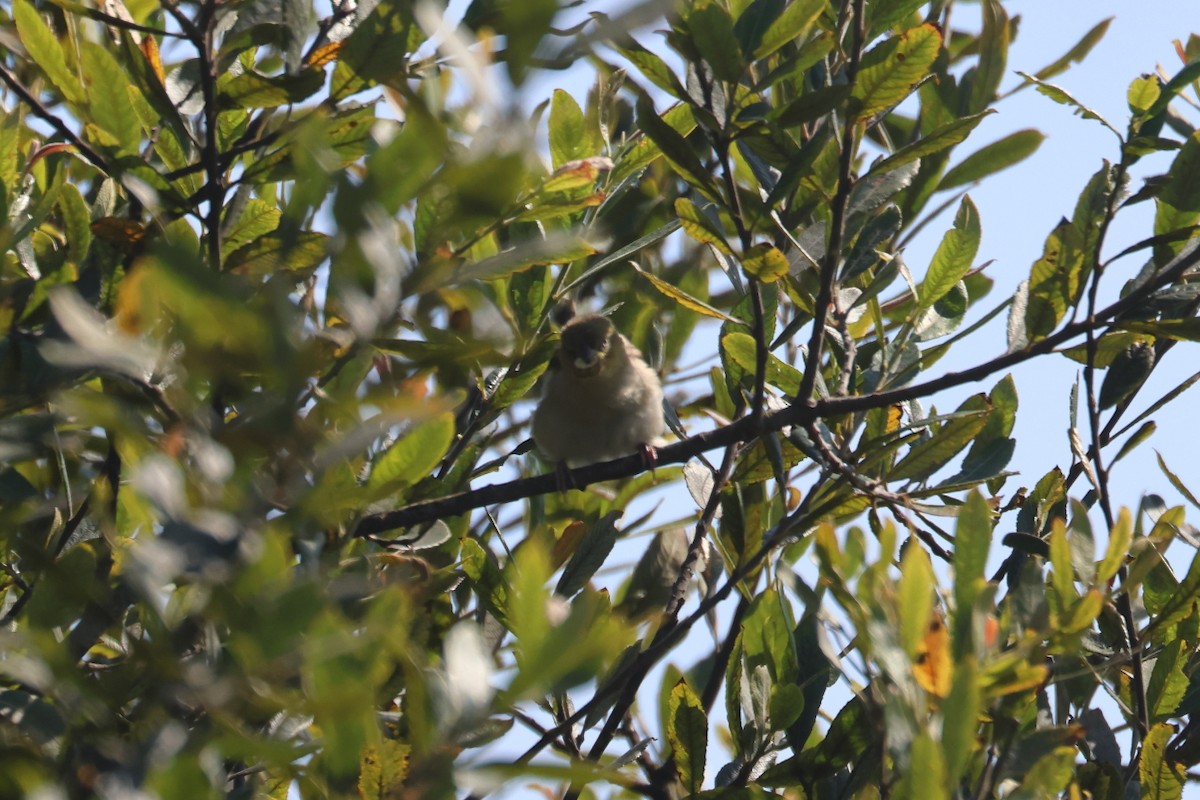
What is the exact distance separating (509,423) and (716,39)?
226cm

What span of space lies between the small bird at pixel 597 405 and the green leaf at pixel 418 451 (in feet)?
11.3

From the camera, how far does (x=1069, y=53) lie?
2.98 m

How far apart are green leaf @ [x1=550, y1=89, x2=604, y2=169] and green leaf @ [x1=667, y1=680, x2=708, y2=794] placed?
3.39 ft

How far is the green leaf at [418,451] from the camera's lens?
130 cm

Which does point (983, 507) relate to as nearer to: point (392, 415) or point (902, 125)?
point (392, 415)

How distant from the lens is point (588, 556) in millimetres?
2664

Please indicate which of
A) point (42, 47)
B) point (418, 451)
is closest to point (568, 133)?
point (42, 47)

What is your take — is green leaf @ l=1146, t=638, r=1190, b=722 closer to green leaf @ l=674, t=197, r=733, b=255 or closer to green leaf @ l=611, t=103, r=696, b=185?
green leaf @ l=674, t=197, r=733, b=255

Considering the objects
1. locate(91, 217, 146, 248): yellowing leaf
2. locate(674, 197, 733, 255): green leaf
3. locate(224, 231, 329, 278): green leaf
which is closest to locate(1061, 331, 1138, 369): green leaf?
locate(674, 197, 733, 255): green leaf

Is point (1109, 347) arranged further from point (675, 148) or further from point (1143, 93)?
point (675, 148)

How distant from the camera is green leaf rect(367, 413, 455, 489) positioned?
51.2 inches

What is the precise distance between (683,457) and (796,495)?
66cm

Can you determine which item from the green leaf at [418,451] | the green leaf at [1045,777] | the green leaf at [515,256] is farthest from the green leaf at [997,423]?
the green leaf at [515,256]

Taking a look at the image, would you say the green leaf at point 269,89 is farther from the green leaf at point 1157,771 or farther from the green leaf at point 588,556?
the green leaf at point 1157,771
